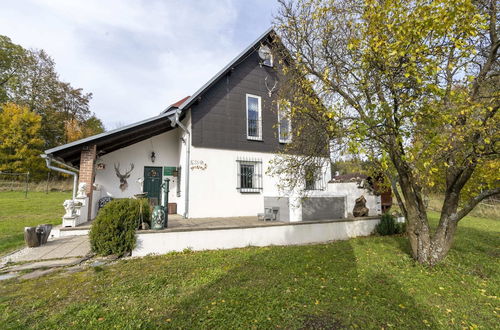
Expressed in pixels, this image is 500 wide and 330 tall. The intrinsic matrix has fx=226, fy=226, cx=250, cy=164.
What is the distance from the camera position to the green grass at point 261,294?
2.66 m

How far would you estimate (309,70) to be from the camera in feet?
16.3

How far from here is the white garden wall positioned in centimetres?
520

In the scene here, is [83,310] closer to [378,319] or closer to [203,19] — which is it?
[378,319]

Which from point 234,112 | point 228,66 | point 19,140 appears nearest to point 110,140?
point 234,112

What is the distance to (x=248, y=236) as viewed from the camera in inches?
238

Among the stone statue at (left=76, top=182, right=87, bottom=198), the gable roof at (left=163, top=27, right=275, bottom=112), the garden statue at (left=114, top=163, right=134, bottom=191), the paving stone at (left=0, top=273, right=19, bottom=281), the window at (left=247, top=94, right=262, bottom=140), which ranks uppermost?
the gable roof at (left=163, top=27, right=275, bottom=112)

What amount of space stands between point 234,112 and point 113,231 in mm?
6692

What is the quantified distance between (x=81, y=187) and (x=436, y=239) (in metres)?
9.70

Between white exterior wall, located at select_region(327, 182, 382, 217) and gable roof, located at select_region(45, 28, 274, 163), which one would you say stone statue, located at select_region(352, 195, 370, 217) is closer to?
white exterior wall, located at select_region(327, 182, 382, 217)

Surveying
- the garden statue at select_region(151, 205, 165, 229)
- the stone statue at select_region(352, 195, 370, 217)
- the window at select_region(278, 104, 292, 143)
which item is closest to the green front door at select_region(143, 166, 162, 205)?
the garden statue at select_region(151, 205, 165, 229)

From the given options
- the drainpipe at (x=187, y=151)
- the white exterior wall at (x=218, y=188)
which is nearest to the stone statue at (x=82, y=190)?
the drainpipe at (x=187, y=151)

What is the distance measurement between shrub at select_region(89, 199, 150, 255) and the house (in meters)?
3.56

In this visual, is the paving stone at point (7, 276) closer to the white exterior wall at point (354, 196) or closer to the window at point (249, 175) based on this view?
the window at point (249, 175)

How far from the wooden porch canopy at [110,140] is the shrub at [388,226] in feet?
28.0
